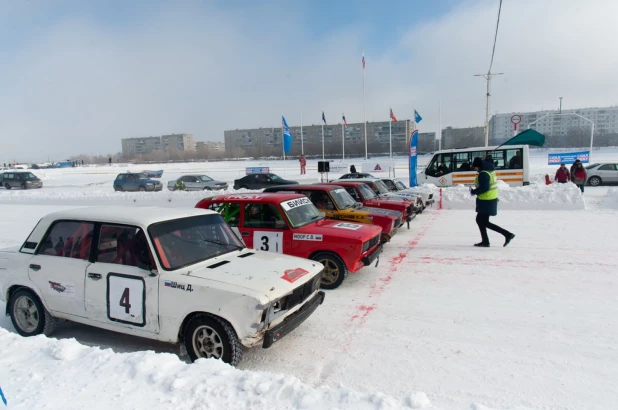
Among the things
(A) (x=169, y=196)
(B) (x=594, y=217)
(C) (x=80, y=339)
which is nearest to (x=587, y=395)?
(C) (x=80, y=339)

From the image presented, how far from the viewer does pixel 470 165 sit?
19.7m

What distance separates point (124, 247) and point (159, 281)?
0.68 meters

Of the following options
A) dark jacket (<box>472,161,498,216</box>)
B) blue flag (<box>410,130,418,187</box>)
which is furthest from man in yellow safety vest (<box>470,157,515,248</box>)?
blue flag (<box>410,130,418,187</box>)

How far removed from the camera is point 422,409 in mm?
2906

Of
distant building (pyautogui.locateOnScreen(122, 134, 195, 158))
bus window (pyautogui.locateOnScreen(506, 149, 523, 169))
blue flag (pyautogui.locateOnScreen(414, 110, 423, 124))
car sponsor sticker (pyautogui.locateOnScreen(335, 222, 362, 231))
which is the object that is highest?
distant building (pyautogui.locateOnScreen(122, 134, 195, 158))

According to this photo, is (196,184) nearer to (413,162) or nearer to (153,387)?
(413,162)

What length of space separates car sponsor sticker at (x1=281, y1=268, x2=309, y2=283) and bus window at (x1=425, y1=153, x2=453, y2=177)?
17532mm

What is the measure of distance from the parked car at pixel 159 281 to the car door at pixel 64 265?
1 cm

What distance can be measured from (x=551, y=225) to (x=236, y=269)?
10.6m

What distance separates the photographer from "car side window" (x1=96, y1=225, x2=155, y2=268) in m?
4.12

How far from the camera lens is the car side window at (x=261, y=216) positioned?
670 cm

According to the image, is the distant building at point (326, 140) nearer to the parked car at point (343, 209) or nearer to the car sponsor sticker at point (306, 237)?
the parked car at point (343, 209)

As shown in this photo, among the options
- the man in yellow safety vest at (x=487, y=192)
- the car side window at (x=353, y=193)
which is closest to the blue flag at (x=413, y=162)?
the car side window at (x=353, y=193)

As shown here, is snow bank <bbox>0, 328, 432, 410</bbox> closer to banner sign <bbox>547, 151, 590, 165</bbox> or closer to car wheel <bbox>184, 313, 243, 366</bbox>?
car wheel <bbox>184, 313, 243, 366</bbox>
